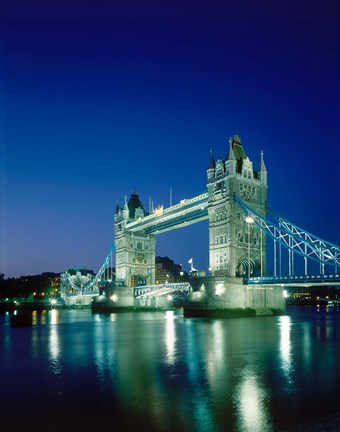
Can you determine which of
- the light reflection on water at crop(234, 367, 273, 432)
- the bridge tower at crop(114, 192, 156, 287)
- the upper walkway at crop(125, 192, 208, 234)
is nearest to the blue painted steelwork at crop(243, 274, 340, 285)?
the upper walkway at crop(125, 192, 208, 234)

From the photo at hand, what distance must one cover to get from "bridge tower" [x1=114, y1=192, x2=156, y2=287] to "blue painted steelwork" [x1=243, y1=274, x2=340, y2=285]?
3669cm

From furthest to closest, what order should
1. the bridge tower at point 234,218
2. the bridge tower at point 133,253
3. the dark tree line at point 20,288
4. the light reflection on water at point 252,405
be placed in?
the dark tree line at point 20,288, the bridge tower at point 133,253, the bridge tower at point 234,218, the light reflection on water at point 252,405

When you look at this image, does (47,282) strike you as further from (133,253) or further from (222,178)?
(222,178)

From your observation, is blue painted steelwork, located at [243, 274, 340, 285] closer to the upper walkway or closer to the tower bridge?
the tower bridge

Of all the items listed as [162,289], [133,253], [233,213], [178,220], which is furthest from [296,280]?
[133,253]

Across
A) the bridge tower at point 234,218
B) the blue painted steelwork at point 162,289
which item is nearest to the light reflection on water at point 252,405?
the bridge tower at point 234,218

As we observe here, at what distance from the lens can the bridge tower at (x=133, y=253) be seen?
86.3m

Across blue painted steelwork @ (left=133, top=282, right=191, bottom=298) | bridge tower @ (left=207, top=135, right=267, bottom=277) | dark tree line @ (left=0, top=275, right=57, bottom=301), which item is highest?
bridge tower @ (left=207, top=135, right=267, bottom=277)

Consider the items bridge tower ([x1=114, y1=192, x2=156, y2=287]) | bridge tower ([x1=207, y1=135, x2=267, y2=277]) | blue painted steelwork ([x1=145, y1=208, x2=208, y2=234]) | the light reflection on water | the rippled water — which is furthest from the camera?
bridge tower ([x1=114, y1=192, x2=156, y2=287])

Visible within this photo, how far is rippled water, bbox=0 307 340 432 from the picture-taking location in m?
10.6

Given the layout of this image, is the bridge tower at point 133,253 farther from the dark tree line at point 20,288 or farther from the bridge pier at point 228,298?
the dark tree line at point 20,288

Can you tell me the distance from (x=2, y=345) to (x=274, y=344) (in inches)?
660

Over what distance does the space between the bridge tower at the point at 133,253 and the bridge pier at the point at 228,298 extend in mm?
33330

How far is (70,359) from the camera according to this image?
2083cm
